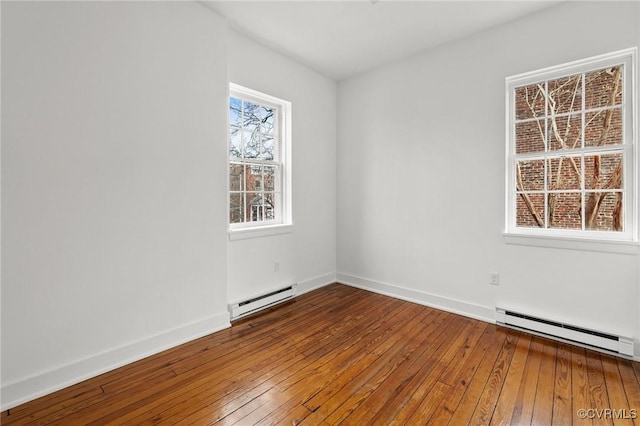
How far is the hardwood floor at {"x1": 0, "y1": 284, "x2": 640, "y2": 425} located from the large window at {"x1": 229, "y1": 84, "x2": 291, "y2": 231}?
50.7 inches

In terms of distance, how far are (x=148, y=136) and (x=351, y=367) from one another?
2.38 metres

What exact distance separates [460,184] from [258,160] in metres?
2.24

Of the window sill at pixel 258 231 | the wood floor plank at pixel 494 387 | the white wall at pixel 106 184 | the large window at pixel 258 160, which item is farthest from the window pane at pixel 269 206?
the wood floor plank at pixel 494 387

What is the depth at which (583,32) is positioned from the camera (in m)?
2.48

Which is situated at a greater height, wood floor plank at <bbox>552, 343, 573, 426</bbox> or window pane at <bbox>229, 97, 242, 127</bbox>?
window pane at <bbox>229, 97, 242, 127</bbox>

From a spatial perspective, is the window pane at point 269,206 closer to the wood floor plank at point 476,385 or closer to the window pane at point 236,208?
the window pane at point 236,208

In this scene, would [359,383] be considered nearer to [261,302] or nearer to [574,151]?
[261,302]

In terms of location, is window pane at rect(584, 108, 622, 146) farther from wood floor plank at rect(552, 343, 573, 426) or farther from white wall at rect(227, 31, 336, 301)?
white wall at rect(227, 31, 336, 301)

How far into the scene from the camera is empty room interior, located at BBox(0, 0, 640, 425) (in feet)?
6.09

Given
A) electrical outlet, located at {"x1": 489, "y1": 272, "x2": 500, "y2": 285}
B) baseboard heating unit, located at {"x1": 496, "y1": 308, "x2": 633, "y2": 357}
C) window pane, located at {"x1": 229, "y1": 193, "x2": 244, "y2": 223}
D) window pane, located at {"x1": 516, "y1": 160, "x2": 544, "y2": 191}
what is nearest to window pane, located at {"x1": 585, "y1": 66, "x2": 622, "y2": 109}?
window pane, located at {"x1": 516, "y1": 160, "x2": 544, "y2": 191}

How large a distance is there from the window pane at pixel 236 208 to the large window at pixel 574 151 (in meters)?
2.74

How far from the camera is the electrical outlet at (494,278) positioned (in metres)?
2.95

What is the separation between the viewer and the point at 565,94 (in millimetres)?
2670

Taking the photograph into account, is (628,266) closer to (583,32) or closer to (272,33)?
(583,32)
